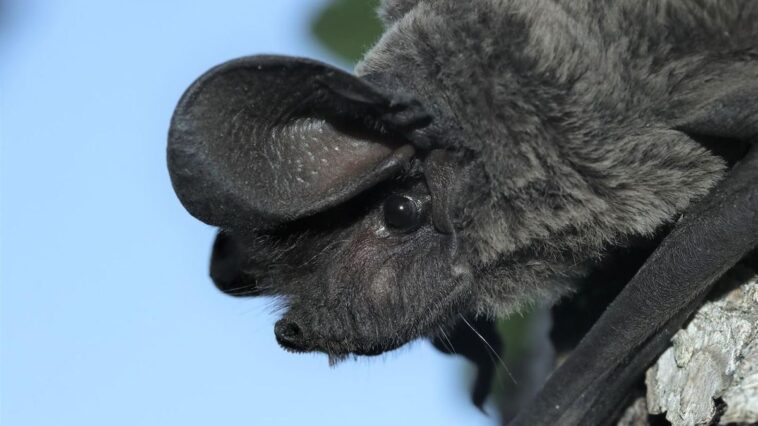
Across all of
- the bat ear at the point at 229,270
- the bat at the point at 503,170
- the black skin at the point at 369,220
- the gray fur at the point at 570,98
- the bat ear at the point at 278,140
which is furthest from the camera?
the bat ear at the point at 229,270

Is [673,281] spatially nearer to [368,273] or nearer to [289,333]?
[368,273]

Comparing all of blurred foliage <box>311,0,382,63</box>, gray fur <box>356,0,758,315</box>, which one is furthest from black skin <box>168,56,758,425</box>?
blurred foliage <box>311,0,382,63</box>

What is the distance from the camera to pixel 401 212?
4730 millimetres

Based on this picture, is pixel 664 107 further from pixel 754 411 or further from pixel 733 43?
pixel 754 411

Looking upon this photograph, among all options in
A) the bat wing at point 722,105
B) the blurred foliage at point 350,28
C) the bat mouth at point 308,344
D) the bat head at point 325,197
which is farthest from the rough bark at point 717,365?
the blurred foliage at point 350,28

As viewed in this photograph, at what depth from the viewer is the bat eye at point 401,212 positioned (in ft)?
15.5

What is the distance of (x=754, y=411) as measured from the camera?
181 inches

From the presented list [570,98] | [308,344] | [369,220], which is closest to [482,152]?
[570,98]

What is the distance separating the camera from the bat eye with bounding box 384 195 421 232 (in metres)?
4.73

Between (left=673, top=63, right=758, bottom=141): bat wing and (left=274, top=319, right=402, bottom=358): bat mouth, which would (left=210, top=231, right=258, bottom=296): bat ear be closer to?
(left=274, top=319, right=402, bottom=358): bat mouth

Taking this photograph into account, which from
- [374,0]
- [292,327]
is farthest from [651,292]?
[374,0]

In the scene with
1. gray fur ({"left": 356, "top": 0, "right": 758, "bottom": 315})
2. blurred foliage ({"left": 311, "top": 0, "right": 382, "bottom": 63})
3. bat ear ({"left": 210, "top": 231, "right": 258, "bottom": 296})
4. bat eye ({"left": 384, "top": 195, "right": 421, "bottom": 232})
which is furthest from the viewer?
→ blurred foliage ({"left": 311, "top": 0, "right": 382, "bottom": 63})

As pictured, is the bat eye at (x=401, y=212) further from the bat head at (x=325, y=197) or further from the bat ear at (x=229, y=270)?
the bat ear at (x=229, y=270)

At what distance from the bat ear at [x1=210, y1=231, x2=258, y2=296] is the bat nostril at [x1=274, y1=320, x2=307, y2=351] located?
1.37 feet
